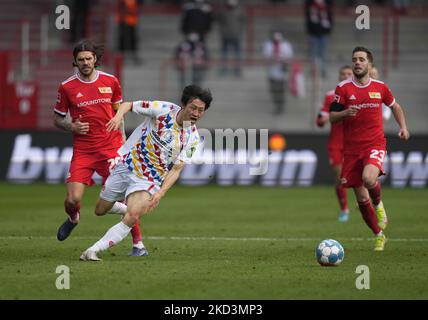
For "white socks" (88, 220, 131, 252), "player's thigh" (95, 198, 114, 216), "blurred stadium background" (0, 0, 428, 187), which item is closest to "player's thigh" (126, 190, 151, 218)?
"white socks" (88, 220, 131, 252)

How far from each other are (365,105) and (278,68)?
46.8 feet

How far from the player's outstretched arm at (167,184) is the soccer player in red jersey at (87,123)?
4.45 feet

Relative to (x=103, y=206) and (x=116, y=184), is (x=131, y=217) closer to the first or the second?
(x=116, y=184)

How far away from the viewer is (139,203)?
1157 centimetres

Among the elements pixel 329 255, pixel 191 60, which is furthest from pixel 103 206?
pixel 191 60

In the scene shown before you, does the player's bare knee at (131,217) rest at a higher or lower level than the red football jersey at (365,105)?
lower

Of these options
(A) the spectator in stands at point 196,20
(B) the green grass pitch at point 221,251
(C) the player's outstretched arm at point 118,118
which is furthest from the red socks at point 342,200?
(A) the spectator in stands at point 196,20

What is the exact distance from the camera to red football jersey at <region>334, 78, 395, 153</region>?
43.8ft

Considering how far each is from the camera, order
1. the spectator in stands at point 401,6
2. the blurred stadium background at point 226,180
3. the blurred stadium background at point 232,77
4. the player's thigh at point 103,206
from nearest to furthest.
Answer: the blurred stadium background at point 226,180 < the player's thigh at point 103,206 < the blurred stadium background at point 232,77 < the spectator in stands at point 401,6

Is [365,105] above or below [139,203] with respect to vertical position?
above

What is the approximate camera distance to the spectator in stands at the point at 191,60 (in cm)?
2736

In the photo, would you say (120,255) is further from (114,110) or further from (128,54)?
(128,54)

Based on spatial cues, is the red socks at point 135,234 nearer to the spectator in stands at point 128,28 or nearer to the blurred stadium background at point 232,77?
the blurred stadium background at point 232,77

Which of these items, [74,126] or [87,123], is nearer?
[74,126]
